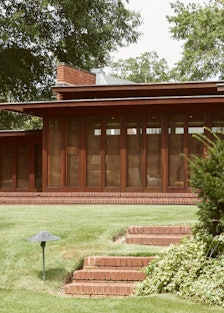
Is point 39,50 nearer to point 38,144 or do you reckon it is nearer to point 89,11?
point 89,11

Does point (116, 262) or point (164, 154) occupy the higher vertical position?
point (164, 154)

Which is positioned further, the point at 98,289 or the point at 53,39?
the point at 53,39

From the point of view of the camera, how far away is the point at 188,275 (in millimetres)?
11641

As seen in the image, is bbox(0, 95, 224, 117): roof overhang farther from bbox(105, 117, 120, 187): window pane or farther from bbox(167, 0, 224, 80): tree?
bbox(167, 0, 224, 80): tree

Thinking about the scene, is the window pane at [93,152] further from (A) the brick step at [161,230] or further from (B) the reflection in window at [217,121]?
(A) the brick step at [161,230]

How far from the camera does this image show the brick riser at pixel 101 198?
22.5 m

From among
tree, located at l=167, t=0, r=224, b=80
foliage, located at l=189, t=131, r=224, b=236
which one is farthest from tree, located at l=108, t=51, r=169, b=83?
foliage, located at l=189, t=131, r=224, b=236

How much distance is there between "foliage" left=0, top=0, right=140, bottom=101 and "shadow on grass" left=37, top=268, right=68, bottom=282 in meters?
29.0

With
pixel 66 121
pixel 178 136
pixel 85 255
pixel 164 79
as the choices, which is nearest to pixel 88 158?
pixel 66 121

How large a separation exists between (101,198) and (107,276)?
11176 millimetres

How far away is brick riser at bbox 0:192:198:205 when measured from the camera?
2247 centimetres

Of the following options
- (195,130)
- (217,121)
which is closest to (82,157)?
(195,130)

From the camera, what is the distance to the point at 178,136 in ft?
78.6

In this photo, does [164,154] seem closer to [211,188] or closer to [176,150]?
[176,150]
